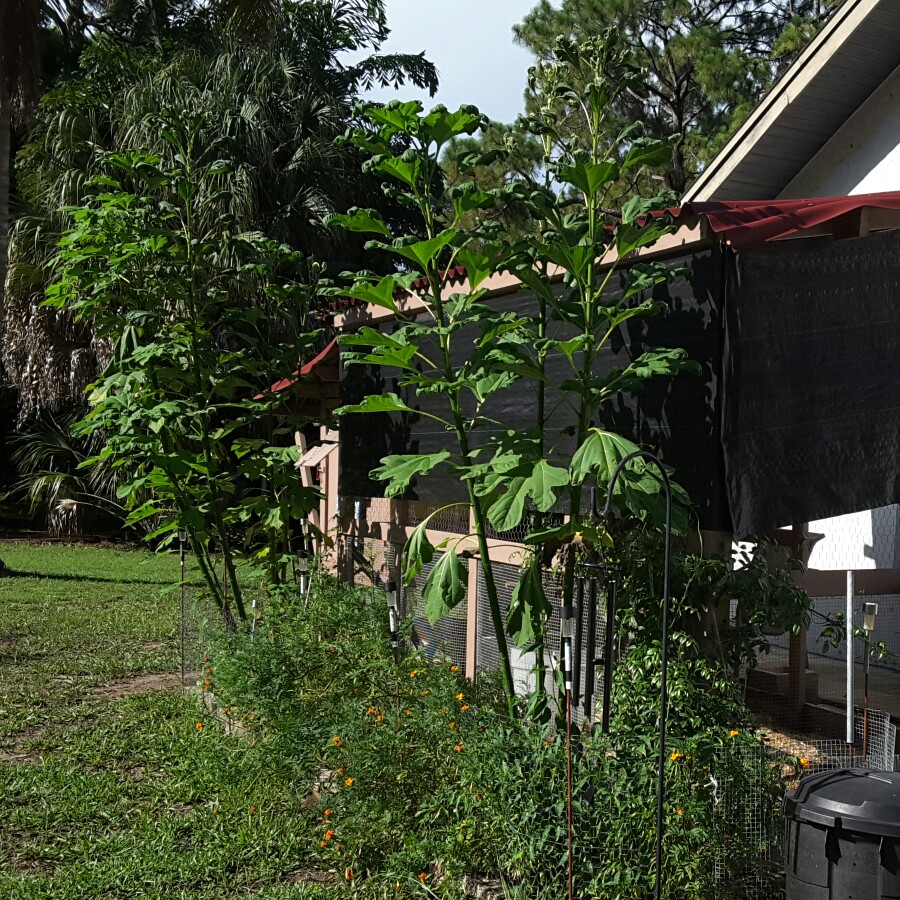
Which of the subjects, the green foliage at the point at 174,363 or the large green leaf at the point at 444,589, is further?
the green foliage at the point at 174,363

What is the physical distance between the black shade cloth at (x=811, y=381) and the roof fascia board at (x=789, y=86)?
3.49m

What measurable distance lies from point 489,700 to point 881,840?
242cm

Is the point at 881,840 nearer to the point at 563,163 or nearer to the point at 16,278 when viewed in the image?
the point at 563,163

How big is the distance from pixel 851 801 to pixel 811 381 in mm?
2375

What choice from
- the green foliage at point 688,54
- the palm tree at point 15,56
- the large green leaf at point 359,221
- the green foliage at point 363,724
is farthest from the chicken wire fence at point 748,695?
the green foliage at point 688,54

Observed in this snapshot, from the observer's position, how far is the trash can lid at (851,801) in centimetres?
294

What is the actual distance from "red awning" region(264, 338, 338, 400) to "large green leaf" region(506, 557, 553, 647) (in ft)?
13.6

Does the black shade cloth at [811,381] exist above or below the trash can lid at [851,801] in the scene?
above

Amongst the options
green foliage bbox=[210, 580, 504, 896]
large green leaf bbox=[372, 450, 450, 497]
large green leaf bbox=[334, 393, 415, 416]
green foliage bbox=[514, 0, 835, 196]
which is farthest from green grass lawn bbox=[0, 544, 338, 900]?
green foliage bbox=[514, 0, 835, 196]

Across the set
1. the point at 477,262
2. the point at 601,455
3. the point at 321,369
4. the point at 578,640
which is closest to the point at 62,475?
the point at 321,369

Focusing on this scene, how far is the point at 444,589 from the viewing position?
4.57 metres

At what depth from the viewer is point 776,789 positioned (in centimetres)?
380

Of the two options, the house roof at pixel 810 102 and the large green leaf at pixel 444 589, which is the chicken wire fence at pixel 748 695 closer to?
the large green leaf at pixel 444 589

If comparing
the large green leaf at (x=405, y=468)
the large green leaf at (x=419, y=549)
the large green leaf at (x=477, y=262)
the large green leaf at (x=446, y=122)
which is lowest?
the large green leaf at (x=419, y=549)
